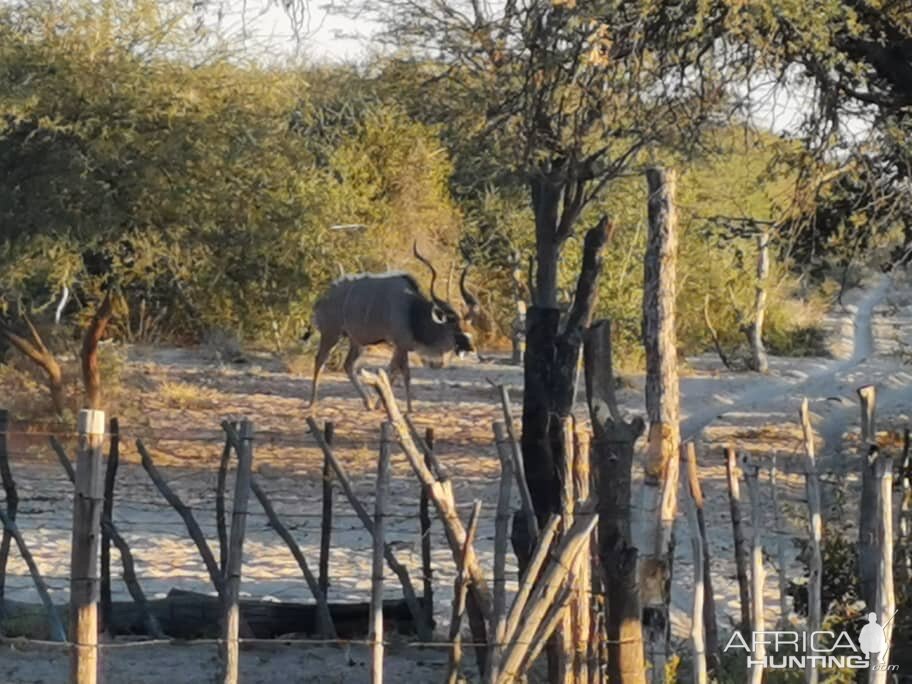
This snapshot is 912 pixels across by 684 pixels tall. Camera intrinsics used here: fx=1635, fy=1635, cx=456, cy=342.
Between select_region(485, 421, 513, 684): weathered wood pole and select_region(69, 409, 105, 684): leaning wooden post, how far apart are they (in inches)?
51.9

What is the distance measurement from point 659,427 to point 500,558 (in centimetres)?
74

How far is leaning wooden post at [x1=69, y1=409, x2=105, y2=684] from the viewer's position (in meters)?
5.11

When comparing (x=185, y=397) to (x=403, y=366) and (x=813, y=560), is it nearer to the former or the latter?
(x=403, y=366)

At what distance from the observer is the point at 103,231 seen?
1306 centimetres

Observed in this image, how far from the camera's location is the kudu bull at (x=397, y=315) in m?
17.5

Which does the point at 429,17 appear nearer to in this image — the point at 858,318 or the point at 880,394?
the point at 880,394

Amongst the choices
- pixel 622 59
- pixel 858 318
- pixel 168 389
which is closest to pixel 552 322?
pixel 622 59

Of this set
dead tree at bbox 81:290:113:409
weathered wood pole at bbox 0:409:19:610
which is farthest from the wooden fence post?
dead tree at bbox 81:290:113:409

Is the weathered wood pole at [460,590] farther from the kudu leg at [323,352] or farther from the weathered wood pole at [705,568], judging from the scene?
the kudu leg at [323,352]

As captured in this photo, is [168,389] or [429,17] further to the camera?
[168,389]

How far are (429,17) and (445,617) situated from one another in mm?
8135

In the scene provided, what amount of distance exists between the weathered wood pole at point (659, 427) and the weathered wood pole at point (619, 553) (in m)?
0.10

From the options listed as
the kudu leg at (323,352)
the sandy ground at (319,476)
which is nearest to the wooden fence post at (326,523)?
the sandy ground at (319,476)
